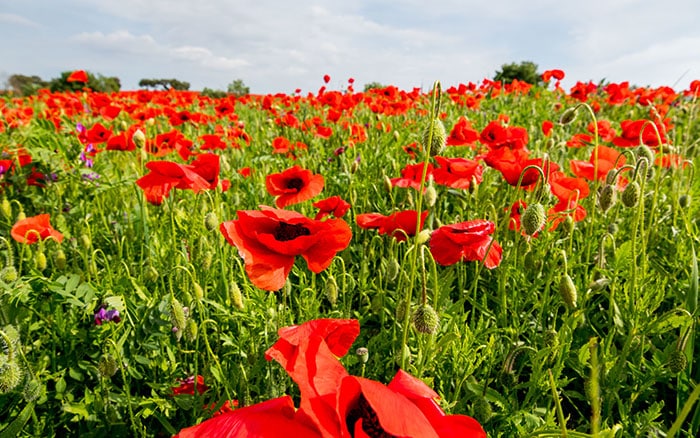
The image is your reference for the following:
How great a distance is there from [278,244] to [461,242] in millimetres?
563

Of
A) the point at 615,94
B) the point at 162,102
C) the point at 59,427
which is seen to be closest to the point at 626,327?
the point at 59,427

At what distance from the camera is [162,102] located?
5598mm

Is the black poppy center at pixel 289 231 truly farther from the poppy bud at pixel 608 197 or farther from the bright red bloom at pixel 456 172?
the poppy bud at pixel 608 197

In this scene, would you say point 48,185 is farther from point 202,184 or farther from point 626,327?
point 626,327

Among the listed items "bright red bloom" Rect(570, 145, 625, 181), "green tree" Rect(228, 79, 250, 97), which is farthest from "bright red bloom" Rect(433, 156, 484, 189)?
"green tree" Rect(228, 79, 250, 97)

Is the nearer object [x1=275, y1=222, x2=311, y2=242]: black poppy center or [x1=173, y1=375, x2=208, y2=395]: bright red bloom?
[x1=275, y1=222, x2=311, y2=242]: black poppy center

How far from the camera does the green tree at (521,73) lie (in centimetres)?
1366

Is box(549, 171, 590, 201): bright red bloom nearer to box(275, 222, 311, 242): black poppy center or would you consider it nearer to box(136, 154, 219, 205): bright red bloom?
box(275, 222, 311, 242): black poppy center

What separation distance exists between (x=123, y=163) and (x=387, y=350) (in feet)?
10.8

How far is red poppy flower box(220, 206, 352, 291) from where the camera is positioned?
970mm

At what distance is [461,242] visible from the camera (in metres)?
1.28

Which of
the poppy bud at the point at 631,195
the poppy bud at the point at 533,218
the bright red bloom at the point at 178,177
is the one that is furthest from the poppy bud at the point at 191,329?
the poppy bud at the point at 631,195

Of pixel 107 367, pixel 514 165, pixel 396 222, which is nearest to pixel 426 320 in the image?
pixel 396 222

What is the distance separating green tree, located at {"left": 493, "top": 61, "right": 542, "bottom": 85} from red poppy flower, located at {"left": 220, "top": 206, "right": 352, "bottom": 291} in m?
13.9
